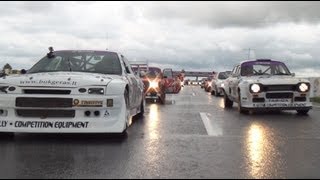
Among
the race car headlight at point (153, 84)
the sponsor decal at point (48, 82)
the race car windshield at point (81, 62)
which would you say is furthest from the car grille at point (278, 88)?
the race car headlight at point (153, 84)

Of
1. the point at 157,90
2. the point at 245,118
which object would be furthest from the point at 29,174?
the point at 157,90

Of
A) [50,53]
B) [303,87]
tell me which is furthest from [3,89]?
[303,87]

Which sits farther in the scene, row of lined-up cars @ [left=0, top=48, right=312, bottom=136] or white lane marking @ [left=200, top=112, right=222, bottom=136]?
white lane marking @ [left=200, top=112, right=222, bottom=136]

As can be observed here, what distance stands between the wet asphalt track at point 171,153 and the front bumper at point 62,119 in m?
0.20

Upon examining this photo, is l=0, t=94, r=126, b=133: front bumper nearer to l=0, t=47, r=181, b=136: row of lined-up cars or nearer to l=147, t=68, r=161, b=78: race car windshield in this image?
l=0, t=47, r=181, b=136: row of lined-up cars

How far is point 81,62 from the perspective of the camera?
9672mm

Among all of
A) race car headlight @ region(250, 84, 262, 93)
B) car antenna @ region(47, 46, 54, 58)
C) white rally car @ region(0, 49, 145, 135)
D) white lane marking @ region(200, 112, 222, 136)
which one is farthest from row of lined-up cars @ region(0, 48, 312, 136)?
race car headlight @ region(250, 84, 262, 93)

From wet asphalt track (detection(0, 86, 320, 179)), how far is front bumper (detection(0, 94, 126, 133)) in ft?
0.67

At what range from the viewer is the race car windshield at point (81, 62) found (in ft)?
31.1

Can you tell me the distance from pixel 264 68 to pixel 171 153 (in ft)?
28.2

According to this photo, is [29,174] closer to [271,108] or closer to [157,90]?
[271,108]

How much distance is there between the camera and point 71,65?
9602 mm

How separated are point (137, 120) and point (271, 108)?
3844 millimetres

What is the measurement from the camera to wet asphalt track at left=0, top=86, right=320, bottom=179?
19.2 feet
